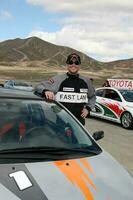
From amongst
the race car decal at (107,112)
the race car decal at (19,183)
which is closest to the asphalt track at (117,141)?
the race car decal at (107,112)

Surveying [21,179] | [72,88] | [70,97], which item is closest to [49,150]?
[21,179]

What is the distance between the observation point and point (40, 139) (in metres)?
4.64

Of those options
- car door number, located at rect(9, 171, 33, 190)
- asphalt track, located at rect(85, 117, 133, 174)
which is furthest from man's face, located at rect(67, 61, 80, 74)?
car door number, located at rect(9, 171, 33, 190)

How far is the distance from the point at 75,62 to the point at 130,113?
32.1 feet

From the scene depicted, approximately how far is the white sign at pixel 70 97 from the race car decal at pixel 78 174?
2330 mm

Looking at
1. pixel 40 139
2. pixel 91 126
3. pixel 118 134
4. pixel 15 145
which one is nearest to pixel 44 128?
pixel 40 139

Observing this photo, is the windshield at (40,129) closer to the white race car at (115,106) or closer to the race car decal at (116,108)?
the white race car at (115,106)

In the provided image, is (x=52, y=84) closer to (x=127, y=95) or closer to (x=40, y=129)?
(x=40, y=129)

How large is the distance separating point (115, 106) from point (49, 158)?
12963 mm

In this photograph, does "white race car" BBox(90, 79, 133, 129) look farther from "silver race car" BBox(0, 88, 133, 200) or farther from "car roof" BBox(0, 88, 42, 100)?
"silver race car" BBox(0, 88, 133, 200)

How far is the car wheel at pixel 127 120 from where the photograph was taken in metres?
15.8

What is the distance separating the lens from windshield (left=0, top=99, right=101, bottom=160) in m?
4.44

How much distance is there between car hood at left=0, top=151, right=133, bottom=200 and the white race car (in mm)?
11732

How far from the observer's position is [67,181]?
3824 millimetres
